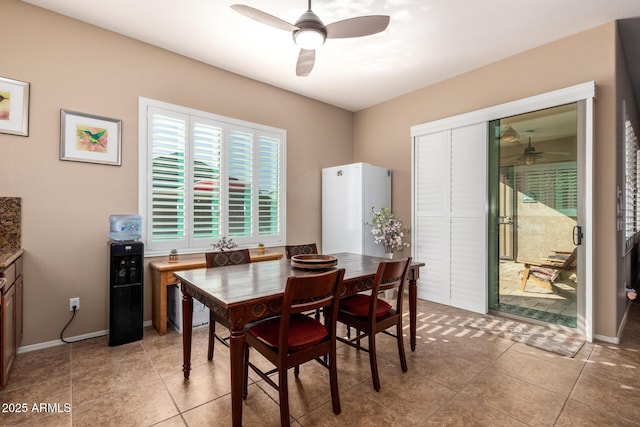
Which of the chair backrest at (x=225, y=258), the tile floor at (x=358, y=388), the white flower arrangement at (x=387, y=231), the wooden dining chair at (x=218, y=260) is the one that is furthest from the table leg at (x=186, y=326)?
the white flower arrangement at (x=387, y=231)

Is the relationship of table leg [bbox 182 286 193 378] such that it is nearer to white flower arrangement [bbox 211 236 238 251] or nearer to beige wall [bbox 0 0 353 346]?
beige wall [bbox 0 0 353 346]

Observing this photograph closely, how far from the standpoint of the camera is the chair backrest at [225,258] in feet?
8.63

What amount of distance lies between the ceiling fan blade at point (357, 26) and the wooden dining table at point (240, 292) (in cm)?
183

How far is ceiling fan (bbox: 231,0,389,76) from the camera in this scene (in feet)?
6.95

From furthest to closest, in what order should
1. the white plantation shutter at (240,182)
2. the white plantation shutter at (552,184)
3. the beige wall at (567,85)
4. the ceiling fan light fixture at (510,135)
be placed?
the white plantation shutter at (240,182) → the ceiling fan light fixture at (510,135) → the white plantation shutter at (552,184) → the beige wall at (567,85)

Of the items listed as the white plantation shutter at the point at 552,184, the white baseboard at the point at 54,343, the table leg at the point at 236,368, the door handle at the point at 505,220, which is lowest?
the white baseboard at the point at 54,343

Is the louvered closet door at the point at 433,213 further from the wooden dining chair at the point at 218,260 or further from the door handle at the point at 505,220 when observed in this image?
the wooden dining chair at the point at 218,260

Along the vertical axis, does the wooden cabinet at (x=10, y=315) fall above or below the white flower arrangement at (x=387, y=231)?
below

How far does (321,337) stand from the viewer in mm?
1854

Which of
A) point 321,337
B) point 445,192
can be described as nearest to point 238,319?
point 321,337

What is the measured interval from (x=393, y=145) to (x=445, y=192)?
1.23m

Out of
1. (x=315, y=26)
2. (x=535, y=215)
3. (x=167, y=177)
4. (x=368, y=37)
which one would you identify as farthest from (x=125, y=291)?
(x=535, y=215)

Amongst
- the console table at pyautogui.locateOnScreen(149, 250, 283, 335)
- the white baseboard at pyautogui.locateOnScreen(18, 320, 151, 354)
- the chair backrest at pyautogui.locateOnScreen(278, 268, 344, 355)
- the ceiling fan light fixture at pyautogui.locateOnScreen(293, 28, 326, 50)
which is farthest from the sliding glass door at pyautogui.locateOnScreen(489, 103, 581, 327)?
the white baseboard at pyautogui.locateOnScreen(18, 320, 151, 354)

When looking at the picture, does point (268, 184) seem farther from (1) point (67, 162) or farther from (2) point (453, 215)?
(2) point (453, 215)
